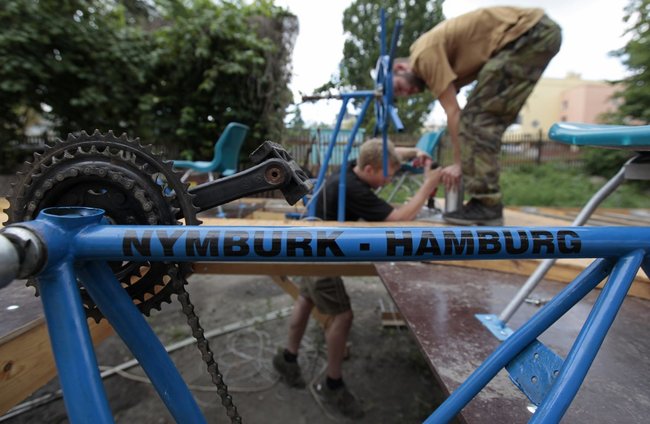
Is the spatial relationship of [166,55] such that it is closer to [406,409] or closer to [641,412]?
[406,409]

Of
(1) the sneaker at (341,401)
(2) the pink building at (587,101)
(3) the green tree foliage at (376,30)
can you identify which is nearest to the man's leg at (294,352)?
(1) the sneaker at (341,401)

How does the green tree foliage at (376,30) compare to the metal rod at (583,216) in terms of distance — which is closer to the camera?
the metal rod at (583,216)

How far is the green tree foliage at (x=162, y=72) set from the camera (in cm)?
523

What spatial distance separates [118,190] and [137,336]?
319mm

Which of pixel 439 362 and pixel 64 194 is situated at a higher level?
pixel 64 194

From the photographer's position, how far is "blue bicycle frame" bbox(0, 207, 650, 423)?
23.1 inches

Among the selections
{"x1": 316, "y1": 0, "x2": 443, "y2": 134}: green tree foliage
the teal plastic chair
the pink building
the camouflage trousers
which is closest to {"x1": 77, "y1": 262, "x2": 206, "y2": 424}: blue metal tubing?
the camouflage trousers

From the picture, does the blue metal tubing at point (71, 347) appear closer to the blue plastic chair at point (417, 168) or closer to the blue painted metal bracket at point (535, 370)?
the blue painted metal bracket at point (535, 370)

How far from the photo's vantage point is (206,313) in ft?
10.9

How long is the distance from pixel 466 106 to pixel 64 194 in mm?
2162

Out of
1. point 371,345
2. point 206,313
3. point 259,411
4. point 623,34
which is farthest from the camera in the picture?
point 623,34

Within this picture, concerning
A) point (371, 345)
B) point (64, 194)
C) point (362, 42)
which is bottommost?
point (371, 345)

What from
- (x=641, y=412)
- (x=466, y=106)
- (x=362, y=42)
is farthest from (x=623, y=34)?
(x=362, y=42)

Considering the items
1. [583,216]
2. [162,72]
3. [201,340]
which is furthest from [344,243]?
[162,72]
